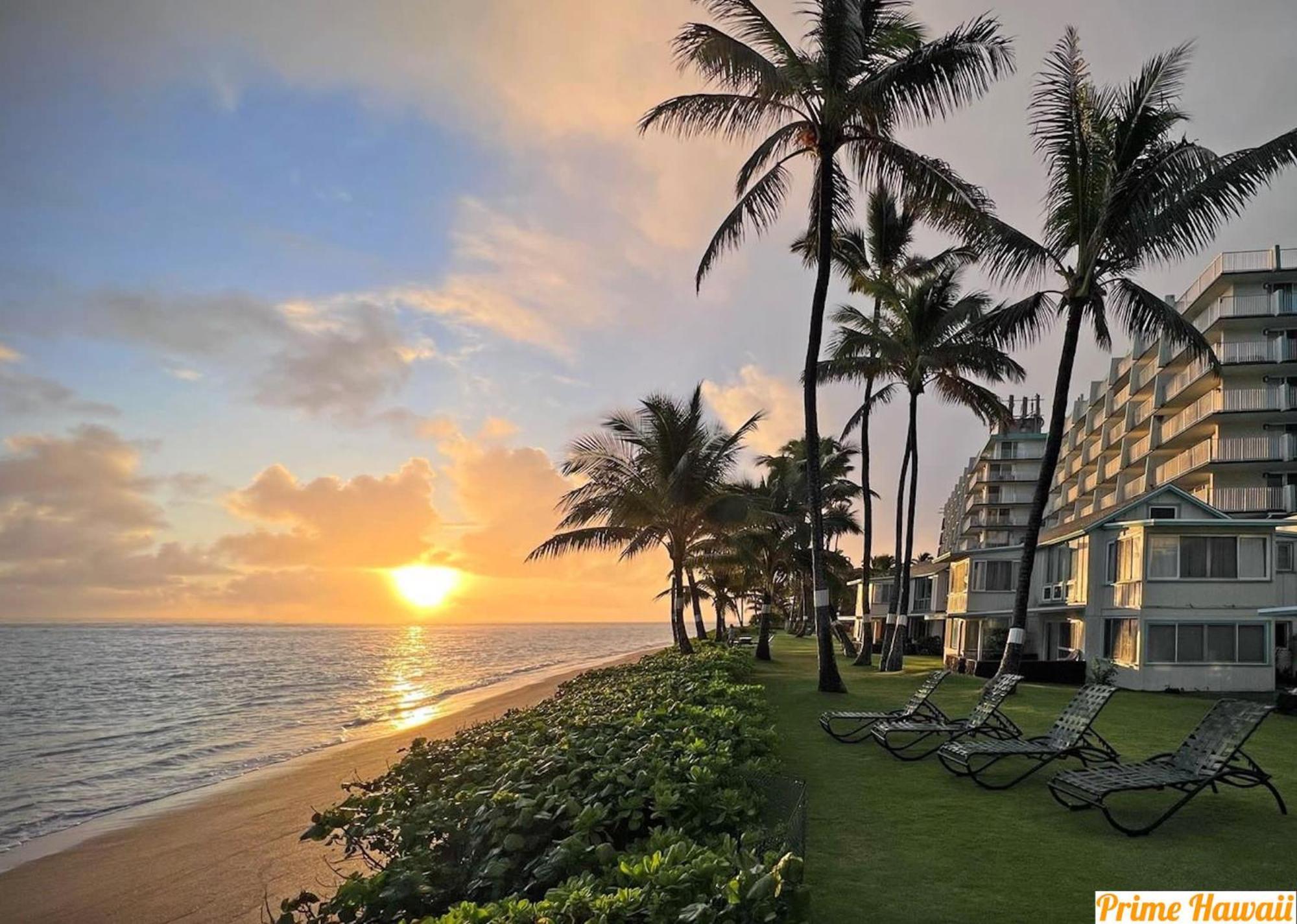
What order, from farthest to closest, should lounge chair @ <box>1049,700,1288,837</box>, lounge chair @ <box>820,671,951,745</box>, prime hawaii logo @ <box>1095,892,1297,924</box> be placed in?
lounge chair @ <box>820,671,951,745</box>
lounge chair @ <box>1049,700,1288,837</box>
prime hawaii logo @ <box>1095,892,1297,924</box>

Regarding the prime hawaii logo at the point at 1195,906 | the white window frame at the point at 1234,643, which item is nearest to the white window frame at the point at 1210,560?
the white window frame at the point at 1234,643

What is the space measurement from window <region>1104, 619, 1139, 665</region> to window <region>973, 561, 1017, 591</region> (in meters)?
7.27

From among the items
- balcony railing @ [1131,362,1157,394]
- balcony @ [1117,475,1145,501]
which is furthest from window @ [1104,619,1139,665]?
balcony railing @ [1131,362,1157,394]

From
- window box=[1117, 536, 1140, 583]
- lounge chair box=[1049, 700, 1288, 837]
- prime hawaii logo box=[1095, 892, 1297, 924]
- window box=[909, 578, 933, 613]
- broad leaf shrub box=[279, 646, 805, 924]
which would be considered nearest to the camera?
broad leaf shrub box=[279, 646, 805, 924]

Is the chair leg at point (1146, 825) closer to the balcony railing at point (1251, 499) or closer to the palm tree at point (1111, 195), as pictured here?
the palm tree at point (1111, 195)

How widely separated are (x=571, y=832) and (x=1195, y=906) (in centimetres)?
391

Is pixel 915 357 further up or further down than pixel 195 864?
further up

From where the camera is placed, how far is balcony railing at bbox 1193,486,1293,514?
41.0 metres

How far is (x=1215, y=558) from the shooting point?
2441 centimetres

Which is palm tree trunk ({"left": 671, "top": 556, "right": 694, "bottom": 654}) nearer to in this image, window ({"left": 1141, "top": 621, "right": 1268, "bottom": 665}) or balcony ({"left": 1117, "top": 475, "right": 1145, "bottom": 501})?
window ({"left": 1141, "top": 621, "right": 1268, "bottom": 665})

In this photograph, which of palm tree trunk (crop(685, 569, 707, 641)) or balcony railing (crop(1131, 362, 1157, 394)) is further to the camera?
balcony railing (crop(1131, 362, 1157, 394))

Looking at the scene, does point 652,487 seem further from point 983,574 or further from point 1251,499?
point 1251,499

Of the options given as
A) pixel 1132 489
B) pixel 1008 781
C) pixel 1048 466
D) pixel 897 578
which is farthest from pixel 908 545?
pixel 1132 489

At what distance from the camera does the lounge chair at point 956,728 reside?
11.1 metres
